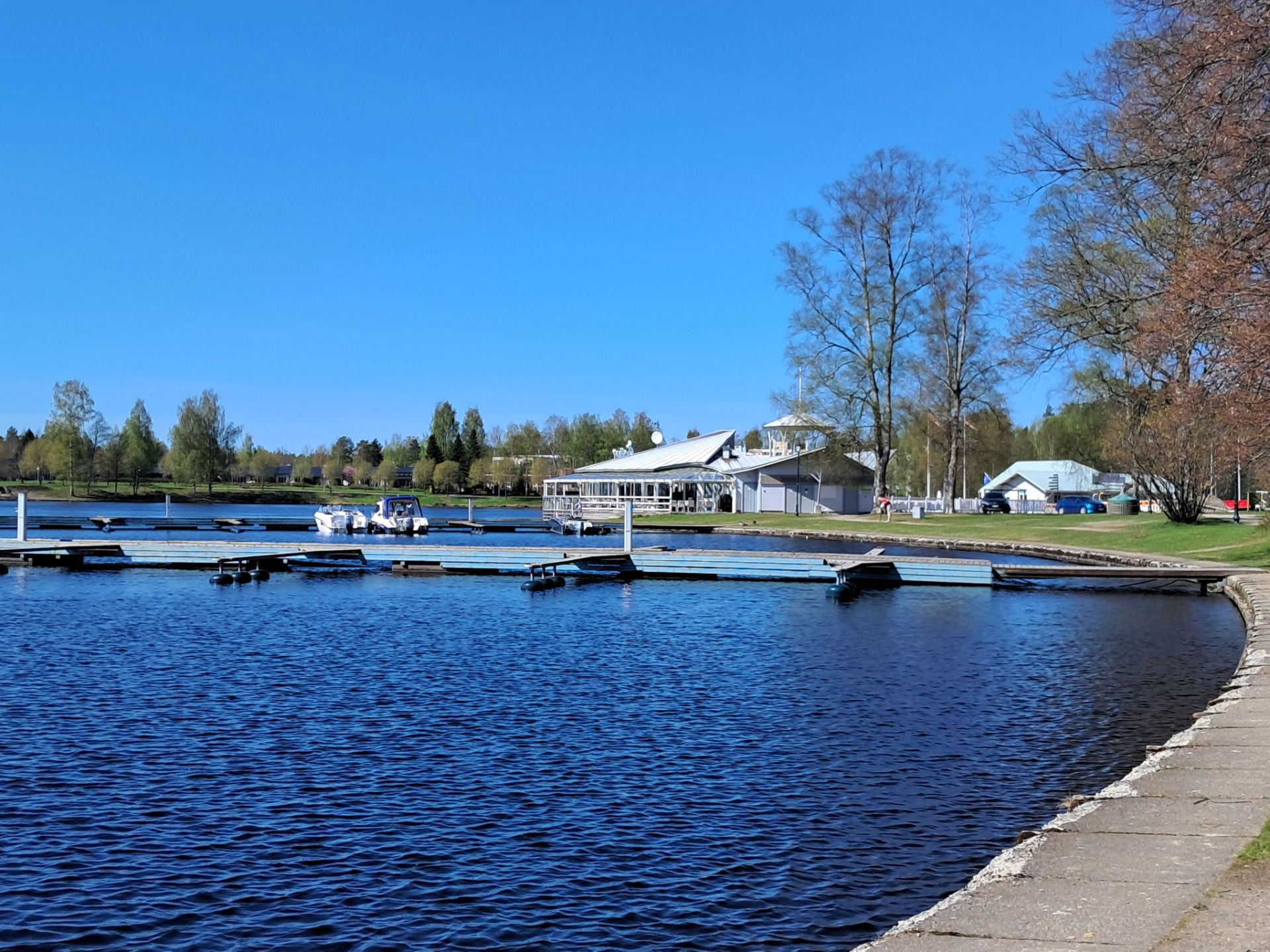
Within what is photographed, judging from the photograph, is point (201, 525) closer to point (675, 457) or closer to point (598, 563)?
point (675, 457)

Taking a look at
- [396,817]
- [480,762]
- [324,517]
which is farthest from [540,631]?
[324,517]

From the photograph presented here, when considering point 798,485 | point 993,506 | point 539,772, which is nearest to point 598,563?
point 539,772

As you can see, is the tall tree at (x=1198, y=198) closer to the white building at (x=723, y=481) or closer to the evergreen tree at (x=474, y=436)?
the white building at (x=723, y=481)

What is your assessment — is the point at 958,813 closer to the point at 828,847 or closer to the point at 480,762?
the point at 828,847

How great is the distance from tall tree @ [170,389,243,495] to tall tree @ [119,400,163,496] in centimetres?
312

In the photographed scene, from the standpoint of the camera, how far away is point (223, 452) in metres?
155

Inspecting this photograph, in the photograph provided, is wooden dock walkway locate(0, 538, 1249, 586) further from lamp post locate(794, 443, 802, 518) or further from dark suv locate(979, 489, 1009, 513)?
dark suv locate(979, 489, 1009, 513)

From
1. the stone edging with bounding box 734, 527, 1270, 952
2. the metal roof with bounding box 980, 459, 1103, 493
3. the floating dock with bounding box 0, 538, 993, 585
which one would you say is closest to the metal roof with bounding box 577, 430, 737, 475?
the metal roof with bounding box 980, 459, 1103, 493

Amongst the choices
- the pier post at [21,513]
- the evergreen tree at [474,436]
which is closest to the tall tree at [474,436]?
the evergreen tree at [474,436]

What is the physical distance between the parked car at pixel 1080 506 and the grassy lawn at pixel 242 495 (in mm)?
63008

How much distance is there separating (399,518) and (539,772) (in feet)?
183

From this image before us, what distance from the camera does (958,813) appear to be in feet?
35.9

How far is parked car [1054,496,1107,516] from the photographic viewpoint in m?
83.1

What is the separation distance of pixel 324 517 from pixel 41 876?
200ft
